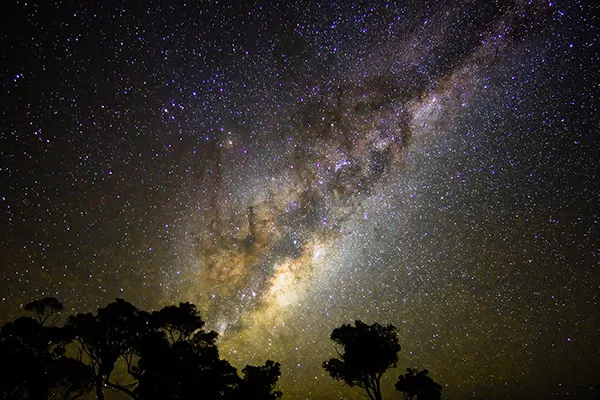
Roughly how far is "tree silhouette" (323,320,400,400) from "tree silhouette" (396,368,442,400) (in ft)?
20.4

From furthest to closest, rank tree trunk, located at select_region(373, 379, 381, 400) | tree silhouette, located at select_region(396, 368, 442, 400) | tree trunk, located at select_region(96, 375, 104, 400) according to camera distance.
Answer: tree silhouette, located at select_region(396, 368, 442, 400) < tree trunk, located at select_region(373, 379, 381, 400) < tree trunk, located at select_region(96, 375, 104, 400)

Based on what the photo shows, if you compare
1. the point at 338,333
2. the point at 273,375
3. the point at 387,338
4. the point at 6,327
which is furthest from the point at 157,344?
the point at 387,338

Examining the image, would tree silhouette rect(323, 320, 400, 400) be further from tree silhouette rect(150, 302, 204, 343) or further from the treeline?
tree silhouette rect(150, 302, 204, 343)

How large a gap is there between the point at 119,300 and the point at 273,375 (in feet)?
36.1

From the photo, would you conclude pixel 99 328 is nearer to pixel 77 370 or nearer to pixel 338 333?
pixel 77 370

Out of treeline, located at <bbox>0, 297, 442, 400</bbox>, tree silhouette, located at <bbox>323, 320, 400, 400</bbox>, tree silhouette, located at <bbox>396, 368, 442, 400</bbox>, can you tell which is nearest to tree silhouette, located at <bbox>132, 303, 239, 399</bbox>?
treeline, located at <bbox>0, 297, 442, 400</bbox>

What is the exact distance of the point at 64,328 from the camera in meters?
14.9

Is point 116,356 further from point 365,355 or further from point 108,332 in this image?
point 365,355

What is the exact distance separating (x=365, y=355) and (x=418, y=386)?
771cm

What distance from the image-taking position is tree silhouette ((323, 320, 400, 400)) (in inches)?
727

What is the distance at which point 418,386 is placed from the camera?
23.2 m

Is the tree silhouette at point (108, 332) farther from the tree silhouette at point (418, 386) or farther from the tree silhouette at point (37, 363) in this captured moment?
the tree silhouette at point (418, 386)

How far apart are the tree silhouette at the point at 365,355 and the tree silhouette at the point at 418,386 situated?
6.22 metres

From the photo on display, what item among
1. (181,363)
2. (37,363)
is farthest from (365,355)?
(37,363)
